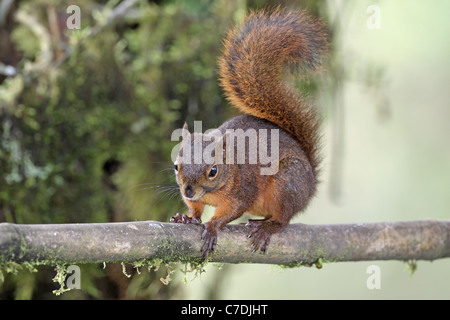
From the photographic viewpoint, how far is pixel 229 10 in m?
2.93

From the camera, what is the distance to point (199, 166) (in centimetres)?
194

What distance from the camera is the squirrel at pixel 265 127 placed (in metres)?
2.02

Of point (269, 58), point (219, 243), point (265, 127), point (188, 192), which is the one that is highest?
point (269, 58)

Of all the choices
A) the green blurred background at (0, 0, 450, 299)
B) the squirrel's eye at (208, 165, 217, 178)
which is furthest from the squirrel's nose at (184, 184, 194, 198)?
the green blurred background at (0, 0, 450, 299)

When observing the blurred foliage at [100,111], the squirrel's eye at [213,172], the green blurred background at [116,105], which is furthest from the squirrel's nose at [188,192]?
the blurred foliage at [100,111]

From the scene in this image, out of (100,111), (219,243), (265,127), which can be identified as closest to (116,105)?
(100,111)

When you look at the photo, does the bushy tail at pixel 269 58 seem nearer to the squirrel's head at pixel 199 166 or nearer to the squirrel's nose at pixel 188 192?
the squirrel's head at pixel 199 166

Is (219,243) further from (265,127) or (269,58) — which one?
(269,58)

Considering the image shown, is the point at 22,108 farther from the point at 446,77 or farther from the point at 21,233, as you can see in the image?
the point at 446,77

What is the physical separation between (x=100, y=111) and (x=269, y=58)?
94 cm

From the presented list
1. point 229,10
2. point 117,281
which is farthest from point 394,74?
point 117,281

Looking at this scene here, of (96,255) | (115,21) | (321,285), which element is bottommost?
(321,285)

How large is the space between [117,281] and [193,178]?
1086mm

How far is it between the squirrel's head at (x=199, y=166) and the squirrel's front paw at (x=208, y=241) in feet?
0.57
